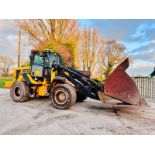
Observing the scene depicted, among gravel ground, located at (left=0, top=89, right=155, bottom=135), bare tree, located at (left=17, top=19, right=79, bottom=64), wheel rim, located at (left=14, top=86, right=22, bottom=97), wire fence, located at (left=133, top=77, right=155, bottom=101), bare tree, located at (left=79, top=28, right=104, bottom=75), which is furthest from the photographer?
bare tree, located at (left=17, top=19, right=79, bottom=64)

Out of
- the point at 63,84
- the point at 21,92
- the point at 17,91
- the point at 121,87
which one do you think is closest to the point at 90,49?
the point at 17,91

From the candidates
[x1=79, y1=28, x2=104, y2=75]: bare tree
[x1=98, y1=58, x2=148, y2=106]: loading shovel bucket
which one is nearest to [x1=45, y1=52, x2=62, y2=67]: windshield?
[x1=98, y1=58, x2=148, y2=106]: loading shovel bucket

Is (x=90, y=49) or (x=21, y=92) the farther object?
(x=90, y=49)

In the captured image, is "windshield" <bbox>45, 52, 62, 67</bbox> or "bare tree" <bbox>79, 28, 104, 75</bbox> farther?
"bare tree" <bbox>79, 28, 104, 75</bbox>

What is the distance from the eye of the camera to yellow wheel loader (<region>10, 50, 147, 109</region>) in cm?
615

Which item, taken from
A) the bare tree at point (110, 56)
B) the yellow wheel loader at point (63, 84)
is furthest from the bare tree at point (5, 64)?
the bare tree at point (110, 56)

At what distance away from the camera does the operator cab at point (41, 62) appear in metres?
7.76

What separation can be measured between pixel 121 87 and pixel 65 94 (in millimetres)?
1446

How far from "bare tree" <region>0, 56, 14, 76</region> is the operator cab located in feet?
9.50

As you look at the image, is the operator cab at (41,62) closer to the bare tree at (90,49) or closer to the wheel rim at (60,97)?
the wheel rim at (60,97)

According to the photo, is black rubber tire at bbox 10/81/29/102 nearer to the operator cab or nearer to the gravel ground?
the operator cab

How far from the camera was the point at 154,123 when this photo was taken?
5387mm

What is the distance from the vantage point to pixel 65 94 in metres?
6.70

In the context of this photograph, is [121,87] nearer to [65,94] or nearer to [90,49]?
[65,94]
